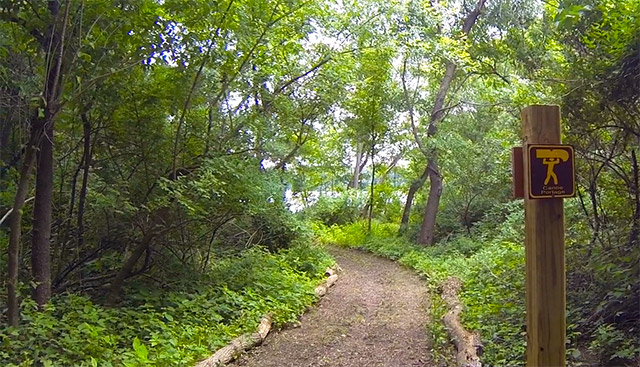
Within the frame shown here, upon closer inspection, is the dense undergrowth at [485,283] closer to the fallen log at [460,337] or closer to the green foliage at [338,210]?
the fallen log at [460,337]

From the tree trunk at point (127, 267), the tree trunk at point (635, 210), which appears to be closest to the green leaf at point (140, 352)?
the tree trunk at point (127, 267)

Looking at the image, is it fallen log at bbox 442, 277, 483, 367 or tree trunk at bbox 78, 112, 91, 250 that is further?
tree trunk at bbox 78, 112, 91, 250

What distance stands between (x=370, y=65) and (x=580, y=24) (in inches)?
430

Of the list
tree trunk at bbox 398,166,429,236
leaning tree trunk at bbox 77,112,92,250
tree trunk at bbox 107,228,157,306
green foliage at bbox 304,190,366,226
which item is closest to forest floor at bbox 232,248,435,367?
tree trunk at bbox 107,228,157,306

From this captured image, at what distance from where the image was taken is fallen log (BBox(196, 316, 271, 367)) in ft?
17.7

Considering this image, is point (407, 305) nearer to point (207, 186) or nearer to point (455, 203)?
point (207, 186)

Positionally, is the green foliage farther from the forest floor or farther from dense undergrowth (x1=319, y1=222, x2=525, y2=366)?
the forest floor

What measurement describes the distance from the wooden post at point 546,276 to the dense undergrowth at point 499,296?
151 centimetres

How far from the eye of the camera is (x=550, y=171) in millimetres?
2568

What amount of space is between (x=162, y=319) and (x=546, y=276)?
Answer: 5156 millimetres

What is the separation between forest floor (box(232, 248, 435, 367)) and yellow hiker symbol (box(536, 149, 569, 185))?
3.61m

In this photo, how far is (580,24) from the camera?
5680 mm

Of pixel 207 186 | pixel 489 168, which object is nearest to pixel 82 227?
pixel 207 186

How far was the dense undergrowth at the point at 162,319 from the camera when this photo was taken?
4.71 metres
